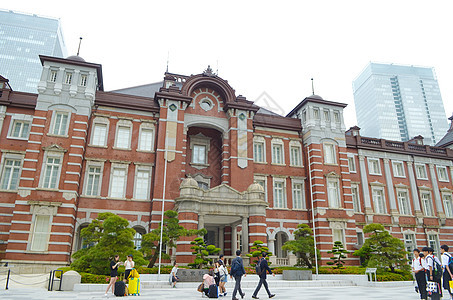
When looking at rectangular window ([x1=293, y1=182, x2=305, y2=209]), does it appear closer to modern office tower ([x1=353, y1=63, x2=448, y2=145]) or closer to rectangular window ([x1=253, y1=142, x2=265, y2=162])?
rectangular window ([x1=253, y1=142, x2=265, y2=162])

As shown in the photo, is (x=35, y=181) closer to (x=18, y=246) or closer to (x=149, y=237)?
(x=18, y=246)

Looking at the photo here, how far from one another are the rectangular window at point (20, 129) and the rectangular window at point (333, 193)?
22536 millimetres

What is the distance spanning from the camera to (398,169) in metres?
30.7

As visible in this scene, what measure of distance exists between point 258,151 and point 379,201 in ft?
39.7

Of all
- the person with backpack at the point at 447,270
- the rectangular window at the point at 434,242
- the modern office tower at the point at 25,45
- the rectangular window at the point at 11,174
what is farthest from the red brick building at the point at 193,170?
the modern office tower at the point at 25,45

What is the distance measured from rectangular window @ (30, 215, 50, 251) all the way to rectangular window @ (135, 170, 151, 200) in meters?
5.56

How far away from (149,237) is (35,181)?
840 centimetres

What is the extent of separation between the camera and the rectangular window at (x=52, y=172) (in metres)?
20.2

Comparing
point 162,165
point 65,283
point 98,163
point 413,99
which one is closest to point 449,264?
point 65,283

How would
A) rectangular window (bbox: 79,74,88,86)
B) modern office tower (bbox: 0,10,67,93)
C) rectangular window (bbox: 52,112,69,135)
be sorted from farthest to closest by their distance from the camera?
modern office tower (bbox: 0,10,67,93), rectangular window (bbox: 79,74,88,86), rectangular window (bbox: 52,112,69,135)

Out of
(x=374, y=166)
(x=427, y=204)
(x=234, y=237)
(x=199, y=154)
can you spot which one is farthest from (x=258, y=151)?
(x=427, y=204)

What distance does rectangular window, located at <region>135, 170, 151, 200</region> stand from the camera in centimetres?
2227

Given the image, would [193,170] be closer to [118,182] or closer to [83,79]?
[118,182]

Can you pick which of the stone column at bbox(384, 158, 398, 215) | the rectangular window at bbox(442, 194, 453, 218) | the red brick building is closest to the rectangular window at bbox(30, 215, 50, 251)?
the red brick building
